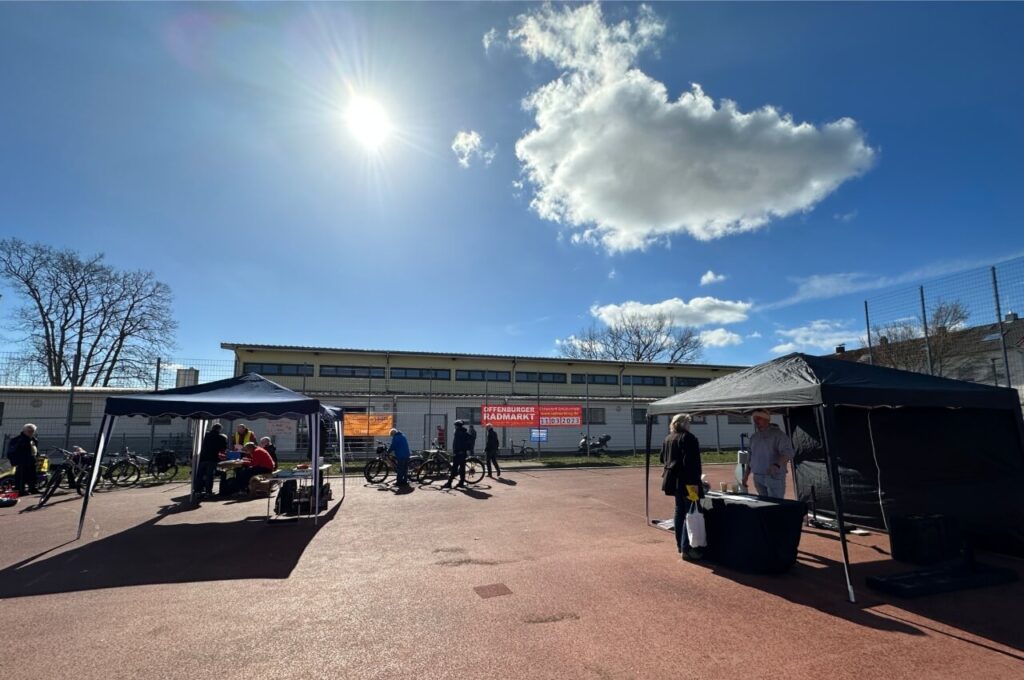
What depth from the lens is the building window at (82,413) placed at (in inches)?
768

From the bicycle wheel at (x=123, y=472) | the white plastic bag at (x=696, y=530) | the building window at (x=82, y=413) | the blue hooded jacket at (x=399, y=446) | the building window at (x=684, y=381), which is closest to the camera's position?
the white plastic bag at (x=696, y=530)

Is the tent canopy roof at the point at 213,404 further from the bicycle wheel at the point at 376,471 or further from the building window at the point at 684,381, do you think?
the building window at the point at 684,381

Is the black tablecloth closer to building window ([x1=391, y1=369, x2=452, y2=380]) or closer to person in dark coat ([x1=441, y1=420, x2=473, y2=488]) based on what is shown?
person in dark coat ([x1=441, y1=420, x2=473, y2=488])

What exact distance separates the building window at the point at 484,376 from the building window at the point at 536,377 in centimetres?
65

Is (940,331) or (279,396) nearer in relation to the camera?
(279,396)

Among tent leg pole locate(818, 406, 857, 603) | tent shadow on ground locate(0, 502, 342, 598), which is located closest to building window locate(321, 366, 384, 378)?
tent shadow on ground locate(0, 502, 342, 598)

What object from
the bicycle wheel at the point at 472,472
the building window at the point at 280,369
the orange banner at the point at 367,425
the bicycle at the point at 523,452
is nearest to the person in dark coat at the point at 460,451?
the bicycle wheel at the point at 472,472

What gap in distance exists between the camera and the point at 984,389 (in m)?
6.32

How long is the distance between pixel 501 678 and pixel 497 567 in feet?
8.34

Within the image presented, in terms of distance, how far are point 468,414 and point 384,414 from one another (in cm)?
469

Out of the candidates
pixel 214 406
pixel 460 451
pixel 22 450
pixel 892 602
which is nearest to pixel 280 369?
pixel 22 450

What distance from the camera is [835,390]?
205 inches

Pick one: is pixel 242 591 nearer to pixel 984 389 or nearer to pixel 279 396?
pixel 279 396

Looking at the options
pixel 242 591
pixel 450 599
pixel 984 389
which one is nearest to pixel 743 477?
pixel 984 389
